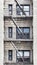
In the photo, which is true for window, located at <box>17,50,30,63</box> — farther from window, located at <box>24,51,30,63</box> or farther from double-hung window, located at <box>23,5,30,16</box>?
double-hung window, located at <box>23,5,30,16</box>

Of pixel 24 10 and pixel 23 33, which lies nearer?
pixel 23 33

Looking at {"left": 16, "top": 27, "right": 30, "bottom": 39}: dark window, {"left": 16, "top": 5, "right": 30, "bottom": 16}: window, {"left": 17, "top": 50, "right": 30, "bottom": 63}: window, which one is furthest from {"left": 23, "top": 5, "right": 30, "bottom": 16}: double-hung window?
{"left": 17, "top": 50, "right": 30, "bottom": 63}: window

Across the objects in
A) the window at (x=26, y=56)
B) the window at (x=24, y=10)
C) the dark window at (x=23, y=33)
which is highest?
the window at (x=24, y=10)

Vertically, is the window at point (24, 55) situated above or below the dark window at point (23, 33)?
below

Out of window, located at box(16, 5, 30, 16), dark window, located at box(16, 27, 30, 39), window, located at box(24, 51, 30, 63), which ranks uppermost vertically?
window, located at box(16, 5, 30, 16)

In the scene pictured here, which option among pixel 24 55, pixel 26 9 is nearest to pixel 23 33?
pixel 24 55

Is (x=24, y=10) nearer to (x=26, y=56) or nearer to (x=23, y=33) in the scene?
(x=23, y=33)

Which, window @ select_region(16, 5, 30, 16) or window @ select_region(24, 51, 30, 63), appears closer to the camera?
window @ select_region(24, 51, 30, 63)

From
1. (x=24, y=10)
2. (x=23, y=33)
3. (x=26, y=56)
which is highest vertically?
(x=24, y=10)

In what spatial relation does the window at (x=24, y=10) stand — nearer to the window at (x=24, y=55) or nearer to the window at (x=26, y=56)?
the window at (x=24, y=55)

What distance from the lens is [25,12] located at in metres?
15.0

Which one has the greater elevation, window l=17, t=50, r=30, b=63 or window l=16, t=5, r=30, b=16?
window l=16, t=5, r=30, b=16

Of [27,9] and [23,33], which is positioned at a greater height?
[27,9]

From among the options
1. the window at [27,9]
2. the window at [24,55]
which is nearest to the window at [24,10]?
the window at [27,9]
